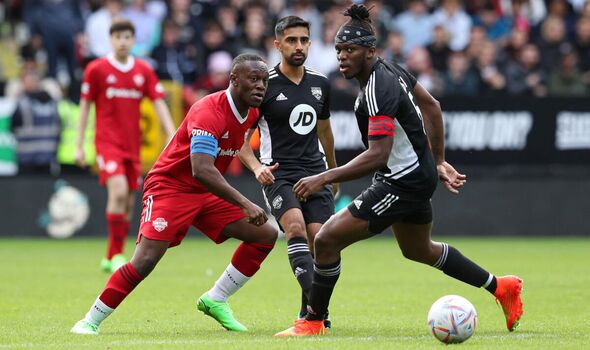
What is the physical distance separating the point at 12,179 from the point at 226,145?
11.1 metres

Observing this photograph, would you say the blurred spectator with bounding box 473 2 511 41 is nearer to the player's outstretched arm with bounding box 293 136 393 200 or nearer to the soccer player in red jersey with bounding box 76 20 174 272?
the soccer player in red jersey with bounding box 76 20 174 272

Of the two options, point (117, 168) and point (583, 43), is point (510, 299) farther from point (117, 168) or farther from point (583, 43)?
point (583, 43)

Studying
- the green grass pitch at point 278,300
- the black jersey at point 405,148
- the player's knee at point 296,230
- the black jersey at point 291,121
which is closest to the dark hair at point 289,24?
the black jersey at point 291,121

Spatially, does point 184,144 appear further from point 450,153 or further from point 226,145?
point 450,153

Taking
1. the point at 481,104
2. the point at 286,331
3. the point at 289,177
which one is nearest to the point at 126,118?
the point at 289,177

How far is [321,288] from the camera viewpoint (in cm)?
855

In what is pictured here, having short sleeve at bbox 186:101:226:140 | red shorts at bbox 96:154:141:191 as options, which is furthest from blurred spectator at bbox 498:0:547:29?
short sleeve at bbox 186:101:226:140

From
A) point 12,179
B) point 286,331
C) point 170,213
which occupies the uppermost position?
point 170,213

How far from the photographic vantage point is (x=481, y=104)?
19234 millimetres

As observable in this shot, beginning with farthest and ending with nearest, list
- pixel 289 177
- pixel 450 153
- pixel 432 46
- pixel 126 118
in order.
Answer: pixel 432 46 → pixel 450 153 → pixel 126 118 → pixel 289 177

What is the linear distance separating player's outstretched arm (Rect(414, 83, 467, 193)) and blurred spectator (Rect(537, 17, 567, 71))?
39.2 feet

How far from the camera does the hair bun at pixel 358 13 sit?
28.0 ft

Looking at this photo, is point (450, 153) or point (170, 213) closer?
point (170, 213)

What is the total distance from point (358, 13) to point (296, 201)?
5.40 ft
